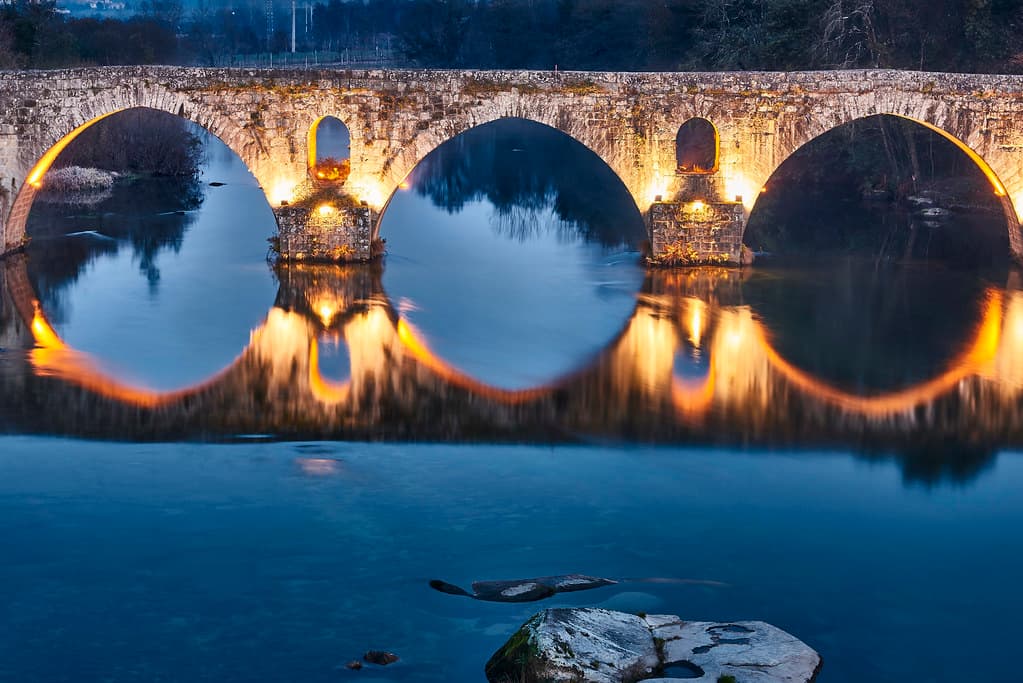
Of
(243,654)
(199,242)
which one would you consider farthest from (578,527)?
(199,242)

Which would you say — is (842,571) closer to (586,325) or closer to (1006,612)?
(1006,612)

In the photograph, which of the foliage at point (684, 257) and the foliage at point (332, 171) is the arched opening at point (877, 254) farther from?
the foliage at point (332, 171)

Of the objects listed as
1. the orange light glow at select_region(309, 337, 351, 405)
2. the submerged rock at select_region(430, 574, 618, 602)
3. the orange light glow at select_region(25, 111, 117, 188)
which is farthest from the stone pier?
the submerged rock at select_region(430, 574, 618, 602)

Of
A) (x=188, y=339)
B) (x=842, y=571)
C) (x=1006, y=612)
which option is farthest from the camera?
(x=188, y=339)

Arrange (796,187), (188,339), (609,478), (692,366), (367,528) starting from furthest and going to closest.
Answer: (796,187) < (188,339) < (692,366) < (609,478) < (367,528)

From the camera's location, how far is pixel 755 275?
26.1m

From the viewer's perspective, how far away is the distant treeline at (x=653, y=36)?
1366 inches

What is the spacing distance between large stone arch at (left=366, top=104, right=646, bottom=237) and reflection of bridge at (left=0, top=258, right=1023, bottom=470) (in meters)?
4.21

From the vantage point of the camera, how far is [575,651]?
31.9 feet

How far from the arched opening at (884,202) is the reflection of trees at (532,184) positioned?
13.4ft

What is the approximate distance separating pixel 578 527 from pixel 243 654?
13.0 ft

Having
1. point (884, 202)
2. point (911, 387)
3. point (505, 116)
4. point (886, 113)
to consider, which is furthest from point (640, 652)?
point (884, 202)

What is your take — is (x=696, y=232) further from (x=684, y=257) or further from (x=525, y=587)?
(x=525, y=587)

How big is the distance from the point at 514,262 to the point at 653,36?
77.8ft
